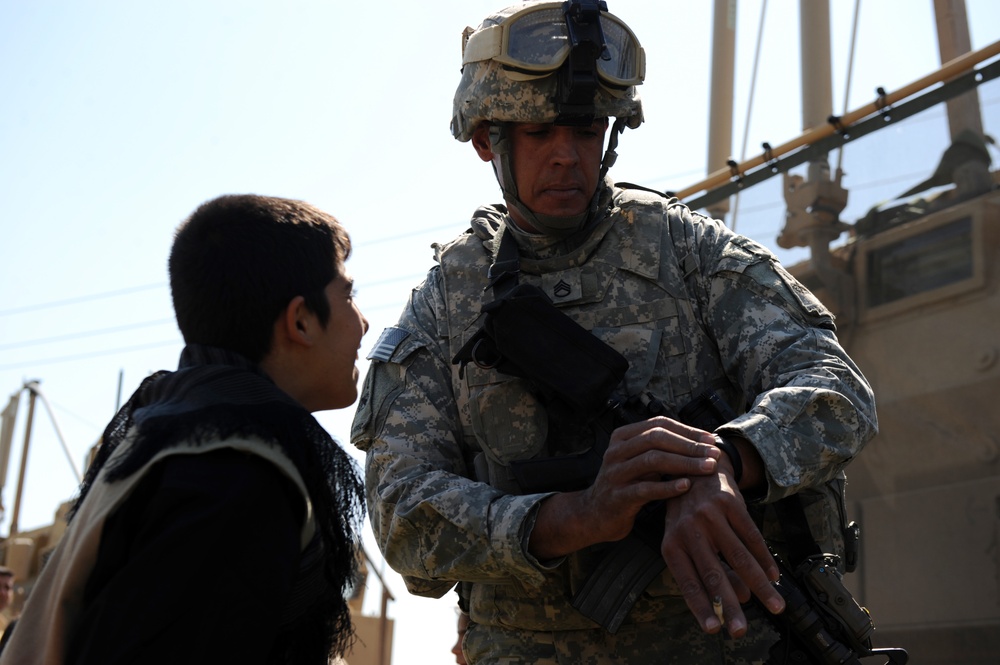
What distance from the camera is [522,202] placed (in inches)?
128

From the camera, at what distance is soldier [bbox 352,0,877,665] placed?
101 inches

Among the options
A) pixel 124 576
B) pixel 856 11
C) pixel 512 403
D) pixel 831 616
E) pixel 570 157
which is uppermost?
pixel 856 11

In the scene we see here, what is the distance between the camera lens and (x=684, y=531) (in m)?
2.48

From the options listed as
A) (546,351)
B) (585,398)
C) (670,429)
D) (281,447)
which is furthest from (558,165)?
(281,447)

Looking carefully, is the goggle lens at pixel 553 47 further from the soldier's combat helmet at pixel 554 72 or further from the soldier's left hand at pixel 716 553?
the soldier's left hand at pixel 716 553

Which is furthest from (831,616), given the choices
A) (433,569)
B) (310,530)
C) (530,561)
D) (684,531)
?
(310,530)

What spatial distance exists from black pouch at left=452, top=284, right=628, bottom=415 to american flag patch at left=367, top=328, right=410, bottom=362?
0.29m

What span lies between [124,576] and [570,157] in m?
1.82

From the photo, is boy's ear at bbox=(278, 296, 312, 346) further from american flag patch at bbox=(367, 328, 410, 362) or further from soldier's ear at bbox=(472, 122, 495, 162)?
soldier's ear at bbox=(472, 122, 495, 162)

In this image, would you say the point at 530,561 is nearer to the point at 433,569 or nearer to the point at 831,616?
the point at 433,569

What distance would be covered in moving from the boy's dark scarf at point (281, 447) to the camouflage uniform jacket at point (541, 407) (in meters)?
0.65

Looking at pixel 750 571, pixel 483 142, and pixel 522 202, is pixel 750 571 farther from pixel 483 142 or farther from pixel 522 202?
pixel 483 142

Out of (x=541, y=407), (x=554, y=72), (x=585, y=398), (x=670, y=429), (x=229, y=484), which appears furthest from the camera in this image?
(x=554, y=72)

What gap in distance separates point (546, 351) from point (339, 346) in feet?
2.43
